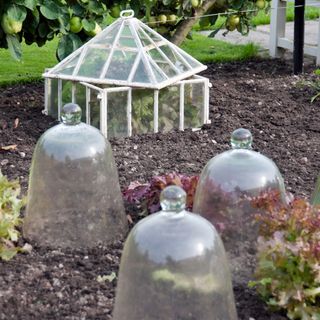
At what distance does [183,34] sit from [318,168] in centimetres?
255

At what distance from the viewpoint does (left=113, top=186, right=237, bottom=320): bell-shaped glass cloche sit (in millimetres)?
3070

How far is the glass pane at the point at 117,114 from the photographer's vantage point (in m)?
5.98

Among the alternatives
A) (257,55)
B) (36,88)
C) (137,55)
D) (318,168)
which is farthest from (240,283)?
(257,55)

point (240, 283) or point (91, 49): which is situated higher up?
point (91, 49)

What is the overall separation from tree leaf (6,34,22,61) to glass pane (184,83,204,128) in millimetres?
1213

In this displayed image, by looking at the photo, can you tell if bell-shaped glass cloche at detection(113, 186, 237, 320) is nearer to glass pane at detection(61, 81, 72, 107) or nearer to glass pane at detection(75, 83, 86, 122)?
glass pane at detection(75, 83, 86, 122)

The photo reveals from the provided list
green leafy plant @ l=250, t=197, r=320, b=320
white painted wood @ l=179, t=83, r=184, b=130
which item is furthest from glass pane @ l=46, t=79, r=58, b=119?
green leafy plant @ l=250, t=197, r=320, b=320

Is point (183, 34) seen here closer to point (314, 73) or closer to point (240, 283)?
point (314, 73)

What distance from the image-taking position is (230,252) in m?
3.86

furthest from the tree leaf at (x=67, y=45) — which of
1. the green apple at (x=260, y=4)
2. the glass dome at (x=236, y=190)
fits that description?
the glass dome at (x=236, y=190)

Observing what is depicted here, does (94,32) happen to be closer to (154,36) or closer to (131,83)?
(154,36)

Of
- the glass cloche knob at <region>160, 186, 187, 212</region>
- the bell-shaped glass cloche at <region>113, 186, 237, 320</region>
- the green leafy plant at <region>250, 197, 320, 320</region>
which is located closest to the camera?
the glass cloche knob at <region>160, 186, 187, 212</region>

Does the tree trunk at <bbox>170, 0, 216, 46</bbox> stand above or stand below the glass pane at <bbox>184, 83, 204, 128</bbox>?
above

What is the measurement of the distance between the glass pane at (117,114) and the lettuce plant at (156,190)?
150cm
